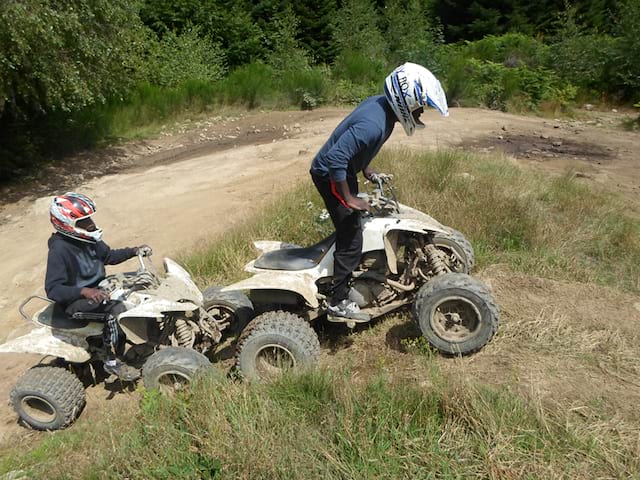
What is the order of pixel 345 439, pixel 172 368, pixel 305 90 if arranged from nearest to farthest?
pixel 345 439
pixel 172 368
pixel 305 90

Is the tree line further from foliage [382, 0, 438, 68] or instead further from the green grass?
the green grass

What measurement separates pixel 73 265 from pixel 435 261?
3.04 metres

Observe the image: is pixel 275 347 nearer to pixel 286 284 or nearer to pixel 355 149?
pixel 286 284

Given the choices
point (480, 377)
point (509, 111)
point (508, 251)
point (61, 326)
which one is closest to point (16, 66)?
point (61, 326)

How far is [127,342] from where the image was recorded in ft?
15.5

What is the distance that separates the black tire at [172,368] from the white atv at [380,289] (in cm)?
35

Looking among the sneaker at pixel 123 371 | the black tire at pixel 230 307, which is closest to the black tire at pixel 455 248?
the black tire at pixel 230 307

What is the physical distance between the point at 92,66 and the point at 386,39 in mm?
16229

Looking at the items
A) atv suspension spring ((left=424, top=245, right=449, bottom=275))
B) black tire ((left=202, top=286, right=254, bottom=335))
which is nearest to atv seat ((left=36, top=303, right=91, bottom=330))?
black tire ((left=202, top=286, right=254, bottom=335))

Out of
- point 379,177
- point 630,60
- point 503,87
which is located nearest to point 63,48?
point 379,177

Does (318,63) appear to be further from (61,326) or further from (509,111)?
(61,326)

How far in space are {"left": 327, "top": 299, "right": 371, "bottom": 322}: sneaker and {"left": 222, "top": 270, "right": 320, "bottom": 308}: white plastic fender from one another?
0.15 meters

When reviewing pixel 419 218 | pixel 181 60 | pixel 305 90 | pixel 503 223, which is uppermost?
pixel 181 60

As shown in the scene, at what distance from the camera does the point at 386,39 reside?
23.9 meters
